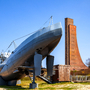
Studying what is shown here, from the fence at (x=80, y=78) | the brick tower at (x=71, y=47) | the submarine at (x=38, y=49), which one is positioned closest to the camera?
the submarine at (x=38, y=49)

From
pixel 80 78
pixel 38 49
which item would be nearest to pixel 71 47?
pixel 80 78

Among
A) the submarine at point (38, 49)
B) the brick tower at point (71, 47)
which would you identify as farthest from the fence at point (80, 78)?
the brick tower at point (71, 47)

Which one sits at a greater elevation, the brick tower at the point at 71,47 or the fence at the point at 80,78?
the brick tower at the point at 71,47

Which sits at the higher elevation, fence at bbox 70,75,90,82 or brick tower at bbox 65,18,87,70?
brick tower at bbox 65,18,87,70

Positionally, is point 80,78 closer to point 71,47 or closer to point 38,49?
point 38,49

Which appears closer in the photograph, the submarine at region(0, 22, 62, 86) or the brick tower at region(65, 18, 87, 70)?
the submarine at region(0, 22, 62, 86)

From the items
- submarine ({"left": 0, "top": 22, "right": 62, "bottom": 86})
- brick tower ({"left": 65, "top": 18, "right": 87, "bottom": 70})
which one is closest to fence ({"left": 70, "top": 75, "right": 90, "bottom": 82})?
submarine ({"left": 0, "top": 22, "right": 62, "bottom": 86})

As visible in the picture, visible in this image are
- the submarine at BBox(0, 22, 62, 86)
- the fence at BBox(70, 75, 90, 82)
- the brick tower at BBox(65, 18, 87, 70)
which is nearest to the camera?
the submarine at BBox(0, 22, 62, 86)

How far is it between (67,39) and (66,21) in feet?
26.2

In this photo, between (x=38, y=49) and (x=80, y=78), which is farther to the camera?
(x=80, y=78)

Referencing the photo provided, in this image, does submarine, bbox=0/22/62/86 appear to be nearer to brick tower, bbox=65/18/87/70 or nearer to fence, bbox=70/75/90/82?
fence, bbox=70/75/90/82

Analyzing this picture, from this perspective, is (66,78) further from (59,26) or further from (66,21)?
(66,21)

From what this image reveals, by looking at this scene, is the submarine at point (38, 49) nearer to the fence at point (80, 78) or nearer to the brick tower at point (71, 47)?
the fence at point (80, 78)

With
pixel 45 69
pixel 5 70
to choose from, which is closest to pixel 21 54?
pixel 45 69
